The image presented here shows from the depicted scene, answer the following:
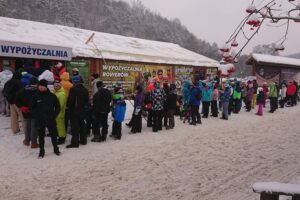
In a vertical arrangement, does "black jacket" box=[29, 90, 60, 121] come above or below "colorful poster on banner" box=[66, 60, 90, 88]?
below

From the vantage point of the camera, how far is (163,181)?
18.6 ft

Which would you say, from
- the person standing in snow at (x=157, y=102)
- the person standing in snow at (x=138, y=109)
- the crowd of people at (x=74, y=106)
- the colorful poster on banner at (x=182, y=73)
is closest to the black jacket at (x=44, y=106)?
the crowd of people at (x=74, y=106)

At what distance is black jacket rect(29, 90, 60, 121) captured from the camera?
7.06 meters

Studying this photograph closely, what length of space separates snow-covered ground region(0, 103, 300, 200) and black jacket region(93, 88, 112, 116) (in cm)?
94

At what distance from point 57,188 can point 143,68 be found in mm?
14434

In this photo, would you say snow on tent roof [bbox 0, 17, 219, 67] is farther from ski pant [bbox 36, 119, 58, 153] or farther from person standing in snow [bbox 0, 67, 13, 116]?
ski pant [bbox 36, 119, 58, 153]

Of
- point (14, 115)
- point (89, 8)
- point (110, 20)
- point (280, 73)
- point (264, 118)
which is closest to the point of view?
point (14, 115)

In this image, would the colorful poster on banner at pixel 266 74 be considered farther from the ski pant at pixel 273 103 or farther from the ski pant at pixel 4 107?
the ski pant at pixel 4 107

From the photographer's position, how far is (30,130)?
314 inches

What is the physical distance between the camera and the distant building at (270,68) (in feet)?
73.3

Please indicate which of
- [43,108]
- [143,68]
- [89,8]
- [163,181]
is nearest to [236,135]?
[163,181]

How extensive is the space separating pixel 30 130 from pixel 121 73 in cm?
Result: 1015

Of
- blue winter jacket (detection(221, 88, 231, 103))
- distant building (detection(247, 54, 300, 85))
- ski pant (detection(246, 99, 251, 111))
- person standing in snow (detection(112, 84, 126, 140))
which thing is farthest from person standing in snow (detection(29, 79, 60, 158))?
distant building (detection(247, 54, 300, 85))

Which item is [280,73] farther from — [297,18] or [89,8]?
[89,8]
